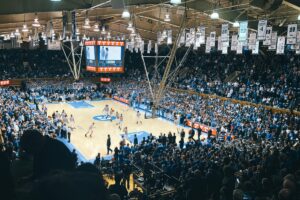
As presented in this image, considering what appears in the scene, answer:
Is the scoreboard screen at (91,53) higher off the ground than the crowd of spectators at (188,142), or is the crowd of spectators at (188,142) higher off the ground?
the scoreboard screen at (91,53)

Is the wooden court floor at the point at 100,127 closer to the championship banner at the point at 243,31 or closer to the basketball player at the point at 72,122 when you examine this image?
the basketball player at the point at 72,122

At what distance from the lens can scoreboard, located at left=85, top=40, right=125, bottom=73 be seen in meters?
28.4

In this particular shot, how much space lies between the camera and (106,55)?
93.9ft

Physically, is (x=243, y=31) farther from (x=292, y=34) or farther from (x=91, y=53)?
Answer: (x=91, y=53)

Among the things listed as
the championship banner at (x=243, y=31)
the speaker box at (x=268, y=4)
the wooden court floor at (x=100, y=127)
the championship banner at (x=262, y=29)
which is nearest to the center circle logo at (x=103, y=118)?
the wooden court floor at (x=100, y=127)

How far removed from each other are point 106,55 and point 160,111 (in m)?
8.40

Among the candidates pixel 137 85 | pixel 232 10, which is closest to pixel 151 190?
pixel 232 10

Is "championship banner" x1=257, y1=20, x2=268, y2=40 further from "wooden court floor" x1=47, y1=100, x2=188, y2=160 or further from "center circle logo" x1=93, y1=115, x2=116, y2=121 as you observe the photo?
"center circle logo" x1=93, y1=115, x2=116, y2=121

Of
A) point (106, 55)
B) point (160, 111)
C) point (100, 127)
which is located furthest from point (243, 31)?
point (160, 111)

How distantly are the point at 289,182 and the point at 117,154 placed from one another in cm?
1055

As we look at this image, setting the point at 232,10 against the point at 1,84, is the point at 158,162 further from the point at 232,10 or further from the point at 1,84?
the point at 1,84

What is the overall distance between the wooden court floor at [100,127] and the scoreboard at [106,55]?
5.25 metres

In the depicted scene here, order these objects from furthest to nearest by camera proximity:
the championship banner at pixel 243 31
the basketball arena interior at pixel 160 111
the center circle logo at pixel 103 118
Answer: the center circle logo at pixel 103 118
the championship banner at pixel 243 31
the basketball arena interior at pixel 160 111

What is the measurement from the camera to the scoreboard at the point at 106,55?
93.3 ft
